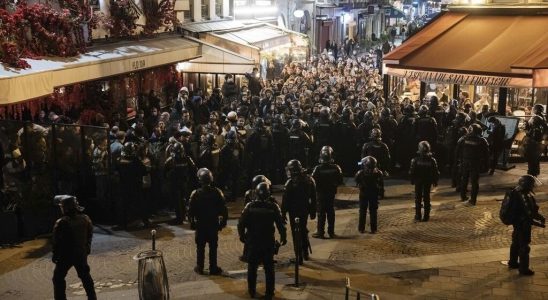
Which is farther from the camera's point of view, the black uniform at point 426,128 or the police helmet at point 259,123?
the black uniform at point 426,128

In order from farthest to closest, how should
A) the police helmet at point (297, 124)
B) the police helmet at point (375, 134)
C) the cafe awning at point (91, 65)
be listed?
the police helmet at point (297, 124) < the police helmet at point (375, 134) < the cafe awning at point (91, 65)

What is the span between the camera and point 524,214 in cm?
1026

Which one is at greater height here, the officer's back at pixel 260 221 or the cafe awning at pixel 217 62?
the cafe awning at pixel 217 62

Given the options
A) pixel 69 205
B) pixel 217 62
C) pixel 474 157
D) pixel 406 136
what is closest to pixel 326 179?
pixel 474 157

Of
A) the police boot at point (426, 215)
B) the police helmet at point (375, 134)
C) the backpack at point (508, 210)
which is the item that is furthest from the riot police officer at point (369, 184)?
the backpack at point (508, 210)

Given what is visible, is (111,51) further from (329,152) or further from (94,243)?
(329,152)

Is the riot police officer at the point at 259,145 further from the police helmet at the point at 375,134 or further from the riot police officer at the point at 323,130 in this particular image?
the police helmet at the point at 375,134

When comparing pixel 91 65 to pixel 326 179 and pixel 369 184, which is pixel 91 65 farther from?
pixel 369 184

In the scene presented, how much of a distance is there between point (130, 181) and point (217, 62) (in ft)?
33.4

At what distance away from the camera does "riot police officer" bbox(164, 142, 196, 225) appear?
Answer: 514 inches

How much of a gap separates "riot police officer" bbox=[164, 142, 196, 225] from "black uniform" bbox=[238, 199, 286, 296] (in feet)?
12.6

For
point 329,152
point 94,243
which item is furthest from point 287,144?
point 94,243

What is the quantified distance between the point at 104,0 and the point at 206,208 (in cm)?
1079

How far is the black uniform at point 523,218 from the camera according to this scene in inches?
404
